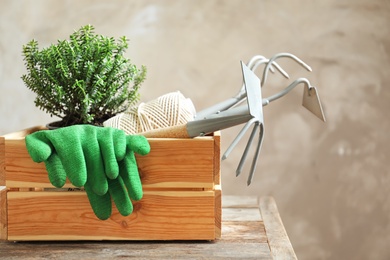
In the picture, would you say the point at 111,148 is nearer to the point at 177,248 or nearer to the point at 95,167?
the point at 95,167

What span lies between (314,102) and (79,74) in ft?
1.58

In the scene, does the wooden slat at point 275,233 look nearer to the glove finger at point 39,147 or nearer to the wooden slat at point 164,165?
the wooden slat at point 164,165

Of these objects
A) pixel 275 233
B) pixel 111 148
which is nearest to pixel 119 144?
pixel 111 148

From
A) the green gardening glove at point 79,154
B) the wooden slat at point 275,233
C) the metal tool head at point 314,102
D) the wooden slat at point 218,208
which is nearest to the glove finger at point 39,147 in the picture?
the green gardening glove at point 79,154

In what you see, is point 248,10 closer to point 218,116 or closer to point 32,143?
point 218,116

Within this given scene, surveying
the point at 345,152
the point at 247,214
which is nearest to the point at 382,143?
the point at 345,152

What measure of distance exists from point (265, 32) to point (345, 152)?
43 cm

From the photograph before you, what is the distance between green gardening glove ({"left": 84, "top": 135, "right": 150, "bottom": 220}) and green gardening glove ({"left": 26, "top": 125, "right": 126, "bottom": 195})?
0.07 feet

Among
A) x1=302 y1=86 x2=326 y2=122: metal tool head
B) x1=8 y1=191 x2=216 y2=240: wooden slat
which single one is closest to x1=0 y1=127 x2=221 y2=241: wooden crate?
x1=8 y1=191 x2=216 y2=240: wooden slat

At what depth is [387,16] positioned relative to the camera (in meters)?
1.75

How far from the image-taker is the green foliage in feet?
3.81

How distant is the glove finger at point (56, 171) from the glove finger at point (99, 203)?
A: 0.05 metres

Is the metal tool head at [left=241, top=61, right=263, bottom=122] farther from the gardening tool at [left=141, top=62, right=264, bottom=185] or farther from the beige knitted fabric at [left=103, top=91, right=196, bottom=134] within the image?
the beige knitted fabric at [left=103, top=91, right=196, bottom=134]

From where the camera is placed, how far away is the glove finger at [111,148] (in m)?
1.01
